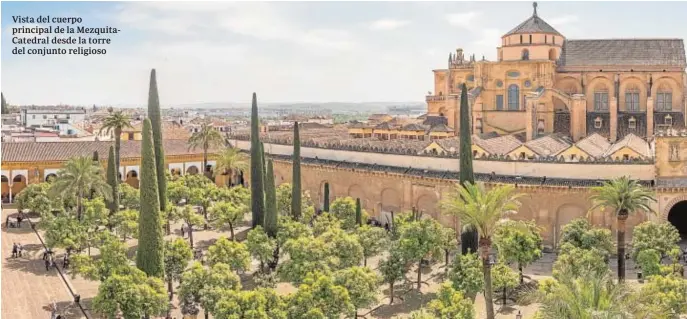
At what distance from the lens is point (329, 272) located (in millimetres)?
22375

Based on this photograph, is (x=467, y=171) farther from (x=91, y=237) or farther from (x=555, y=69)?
(x=555, y=69)

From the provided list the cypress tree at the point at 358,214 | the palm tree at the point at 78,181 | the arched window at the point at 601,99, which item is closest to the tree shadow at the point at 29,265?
the palm tree at the point at 78,181

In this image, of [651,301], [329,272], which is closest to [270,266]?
[329,272]

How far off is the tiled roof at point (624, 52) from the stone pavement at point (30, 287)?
3607 centimetres

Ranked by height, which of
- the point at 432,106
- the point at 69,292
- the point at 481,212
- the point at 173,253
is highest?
the point at 432,106

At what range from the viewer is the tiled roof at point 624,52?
155 ft

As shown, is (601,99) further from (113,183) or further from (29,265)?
(29,265)

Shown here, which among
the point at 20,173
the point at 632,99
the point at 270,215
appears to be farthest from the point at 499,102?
the point at 20,173

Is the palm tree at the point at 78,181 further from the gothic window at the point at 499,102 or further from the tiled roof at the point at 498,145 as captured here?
the gothic window at the point at 499,102

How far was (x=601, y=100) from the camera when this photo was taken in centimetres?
4831

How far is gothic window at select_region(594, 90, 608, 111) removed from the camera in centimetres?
4812

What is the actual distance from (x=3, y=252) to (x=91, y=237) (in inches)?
256

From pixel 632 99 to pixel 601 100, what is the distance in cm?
199

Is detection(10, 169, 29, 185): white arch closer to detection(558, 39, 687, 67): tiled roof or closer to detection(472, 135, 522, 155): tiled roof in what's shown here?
detection(472, 135, 522, 155): tiled roof
